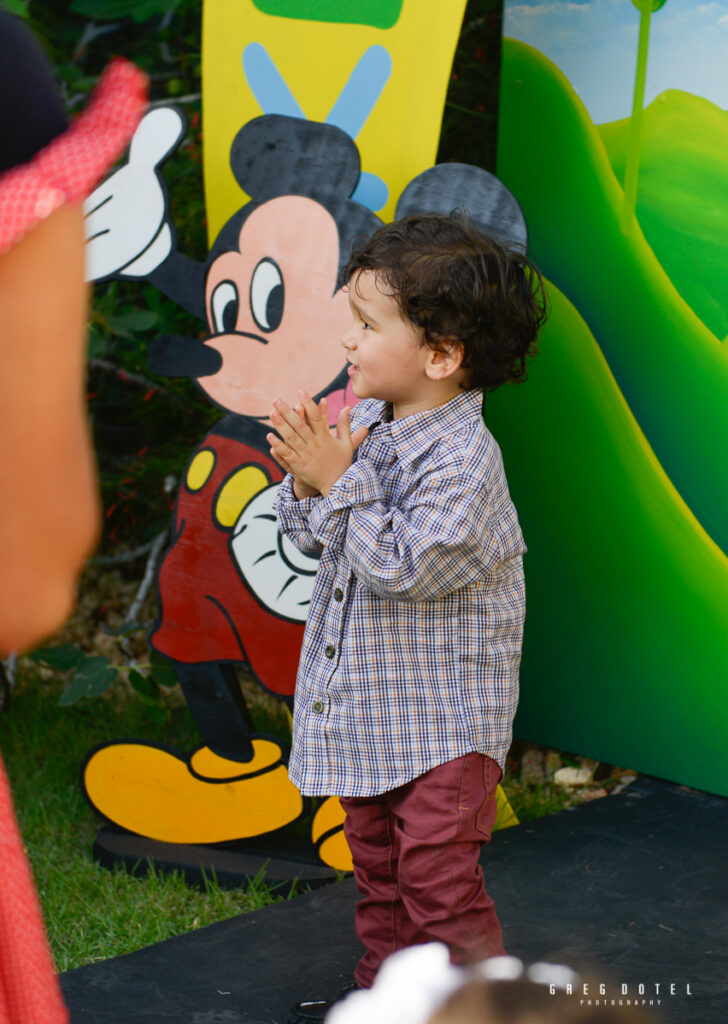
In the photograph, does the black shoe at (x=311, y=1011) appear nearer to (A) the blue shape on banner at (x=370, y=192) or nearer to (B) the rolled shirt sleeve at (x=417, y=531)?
(B) the rolled shirt sleeve at (x=417, y=531)

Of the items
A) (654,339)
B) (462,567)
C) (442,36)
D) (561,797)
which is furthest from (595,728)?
(442,36)

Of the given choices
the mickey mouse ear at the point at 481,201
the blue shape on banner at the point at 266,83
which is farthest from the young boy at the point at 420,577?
the blue shape on banner at the point at 266,83

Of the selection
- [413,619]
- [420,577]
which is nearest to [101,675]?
[413,619]

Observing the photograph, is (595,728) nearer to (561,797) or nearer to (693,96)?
(561,797)

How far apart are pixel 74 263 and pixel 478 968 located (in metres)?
0.45

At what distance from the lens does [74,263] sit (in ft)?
2.21

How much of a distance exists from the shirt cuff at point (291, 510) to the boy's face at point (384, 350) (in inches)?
8.8

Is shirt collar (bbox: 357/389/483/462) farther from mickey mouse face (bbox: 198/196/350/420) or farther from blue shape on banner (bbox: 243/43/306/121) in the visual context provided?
blue shape on banner (bbox: 243/43/306/121)

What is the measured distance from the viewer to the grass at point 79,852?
Answer: 2428mm

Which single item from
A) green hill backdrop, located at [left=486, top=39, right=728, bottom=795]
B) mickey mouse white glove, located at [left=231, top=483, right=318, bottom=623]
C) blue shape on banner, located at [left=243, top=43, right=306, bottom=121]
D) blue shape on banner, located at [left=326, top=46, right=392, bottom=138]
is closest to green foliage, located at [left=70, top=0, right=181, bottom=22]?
blue shape on banner, located at [left=243, top=43, right=306, bottom=121]

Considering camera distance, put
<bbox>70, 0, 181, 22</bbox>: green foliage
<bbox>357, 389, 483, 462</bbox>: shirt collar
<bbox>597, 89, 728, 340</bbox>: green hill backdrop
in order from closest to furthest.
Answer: <bbox>357, 389, 483, 462</bbox>: shirt collar
<bbox>597, 89, 728, 340</bbox>: green hill backdrop
<bbox>70, 0, 181, 22</bbox>: green foliage

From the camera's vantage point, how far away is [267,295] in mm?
2588

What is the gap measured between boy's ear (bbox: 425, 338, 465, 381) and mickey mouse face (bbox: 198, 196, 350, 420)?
0.65m

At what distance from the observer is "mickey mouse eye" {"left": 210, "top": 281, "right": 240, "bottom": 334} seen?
2.61 meters
